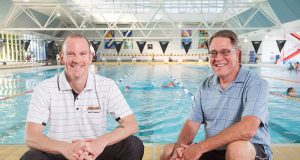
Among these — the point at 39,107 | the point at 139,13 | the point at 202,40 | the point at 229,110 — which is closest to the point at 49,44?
the point at 139,13

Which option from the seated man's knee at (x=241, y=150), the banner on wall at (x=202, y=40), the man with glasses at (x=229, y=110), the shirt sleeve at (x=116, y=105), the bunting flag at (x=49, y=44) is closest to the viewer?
the seated man's knee at (x=241, y=150)

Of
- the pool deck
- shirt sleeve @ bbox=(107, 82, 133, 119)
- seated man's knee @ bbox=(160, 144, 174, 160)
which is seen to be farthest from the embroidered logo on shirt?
the pool deck

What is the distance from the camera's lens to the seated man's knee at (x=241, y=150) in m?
1.82

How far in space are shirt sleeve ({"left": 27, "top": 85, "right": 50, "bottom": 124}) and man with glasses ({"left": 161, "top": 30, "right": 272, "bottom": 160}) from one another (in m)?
1.01

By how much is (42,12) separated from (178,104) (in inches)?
739

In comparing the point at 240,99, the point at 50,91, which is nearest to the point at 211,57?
the point at 240,99

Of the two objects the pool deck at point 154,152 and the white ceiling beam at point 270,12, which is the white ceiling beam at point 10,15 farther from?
the pool deck at point 154,152

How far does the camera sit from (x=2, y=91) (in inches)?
400

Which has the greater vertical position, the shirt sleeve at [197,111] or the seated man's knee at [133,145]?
the shirt sleeve at [197,111]

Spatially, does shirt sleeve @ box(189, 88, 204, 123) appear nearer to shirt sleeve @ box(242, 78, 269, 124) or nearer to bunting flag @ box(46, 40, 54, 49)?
shirt sleeve @ box(242, 78, 269, 124)

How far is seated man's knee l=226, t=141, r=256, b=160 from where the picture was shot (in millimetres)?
1816

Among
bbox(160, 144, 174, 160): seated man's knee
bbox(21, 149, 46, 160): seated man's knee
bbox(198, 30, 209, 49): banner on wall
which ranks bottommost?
bbox(160, 144, 174, 160): seated man's knee

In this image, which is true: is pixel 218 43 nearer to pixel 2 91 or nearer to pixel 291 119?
pixel 291 119

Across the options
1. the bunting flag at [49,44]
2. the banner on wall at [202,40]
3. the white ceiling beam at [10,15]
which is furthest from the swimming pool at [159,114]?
the banner on wall at [202,40]
